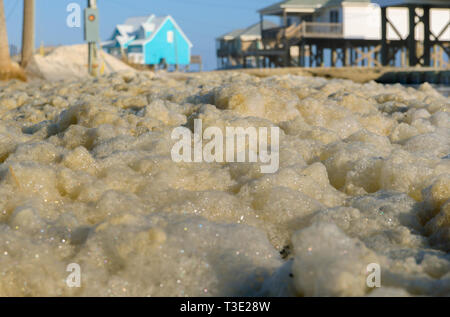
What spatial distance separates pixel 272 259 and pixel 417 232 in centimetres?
89

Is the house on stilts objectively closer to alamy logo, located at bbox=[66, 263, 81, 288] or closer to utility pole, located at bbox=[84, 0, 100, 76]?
utility pole, located at bbox=[84, 0, 100, 76]

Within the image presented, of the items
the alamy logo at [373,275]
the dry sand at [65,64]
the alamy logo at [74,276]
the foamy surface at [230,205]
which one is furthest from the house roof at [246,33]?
the alamy logo at [373,275]

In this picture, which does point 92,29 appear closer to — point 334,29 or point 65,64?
point 65,64

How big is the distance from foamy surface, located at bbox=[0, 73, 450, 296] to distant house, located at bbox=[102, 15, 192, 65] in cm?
3507

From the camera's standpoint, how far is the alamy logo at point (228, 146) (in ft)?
12.7

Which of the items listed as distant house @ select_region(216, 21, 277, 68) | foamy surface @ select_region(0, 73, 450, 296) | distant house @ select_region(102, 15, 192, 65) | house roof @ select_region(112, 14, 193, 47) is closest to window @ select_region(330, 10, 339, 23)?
distant house @ select_region(216, 21, 277, 68)

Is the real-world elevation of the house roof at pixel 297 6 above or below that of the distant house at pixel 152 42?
above

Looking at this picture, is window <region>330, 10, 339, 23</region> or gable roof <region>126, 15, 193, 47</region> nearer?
window <region>330, 10, 339, 23</region>

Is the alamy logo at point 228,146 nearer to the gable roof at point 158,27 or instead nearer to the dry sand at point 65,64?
the dry sand at point 65,64

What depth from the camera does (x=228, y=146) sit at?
4078mm

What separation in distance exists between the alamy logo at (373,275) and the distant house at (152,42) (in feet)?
124

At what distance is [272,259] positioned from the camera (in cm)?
261

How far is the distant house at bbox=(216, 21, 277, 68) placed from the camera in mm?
37594

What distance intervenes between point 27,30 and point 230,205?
1763 cm
